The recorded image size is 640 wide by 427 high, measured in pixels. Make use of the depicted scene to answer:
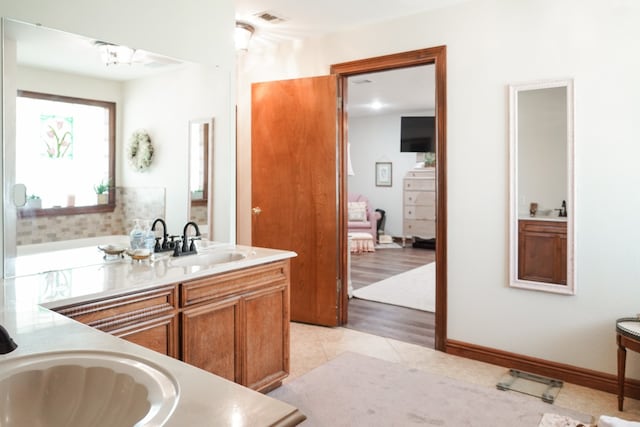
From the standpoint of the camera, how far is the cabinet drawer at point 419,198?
8516 mm

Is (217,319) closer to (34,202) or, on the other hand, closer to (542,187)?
(34,202)

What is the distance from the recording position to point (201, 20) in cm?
284

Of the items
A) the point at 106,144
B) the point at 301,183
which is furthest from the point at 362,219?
the point at 106,144

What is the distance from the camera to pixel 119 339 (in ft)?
3.74

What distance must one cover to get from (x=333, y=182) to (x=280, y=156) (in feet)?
1.92

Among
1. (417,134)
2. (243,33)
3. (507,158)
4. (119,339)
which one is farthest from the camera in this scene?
(417,134)

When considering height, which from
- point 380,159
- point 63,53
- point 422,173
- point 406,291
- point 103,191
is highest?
point 380,159

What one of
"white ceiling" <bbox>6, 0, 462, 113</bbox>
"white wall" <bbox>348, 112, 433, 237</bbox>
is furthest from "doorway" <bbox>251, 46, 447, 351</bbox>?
"white wall" <bbox>348, 112, 433, 237</bbox>

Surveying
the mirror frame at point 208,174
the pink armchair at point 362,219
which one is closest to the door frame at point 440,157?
the mirror frame at point 208,174

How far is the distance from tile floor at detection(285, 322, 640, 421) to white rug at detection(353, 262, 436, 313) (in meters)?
1.05

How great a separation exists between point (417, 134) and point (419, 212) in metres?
1.50

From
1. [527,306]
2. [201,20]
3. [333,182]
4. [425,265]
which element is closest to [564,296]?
[527,306]

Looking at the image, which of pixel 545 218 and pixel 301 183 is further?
pixel 301 183

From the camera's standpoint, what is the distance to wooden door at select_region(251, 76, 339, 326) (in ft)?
13.1
